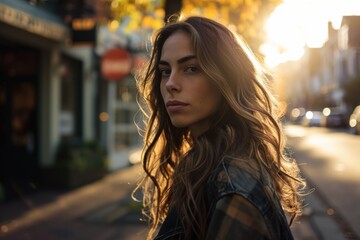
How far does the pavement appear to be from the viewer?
6309mm

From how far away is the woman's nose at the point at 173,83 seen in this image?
1.59 m

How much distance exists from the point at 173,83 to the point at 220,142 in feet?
0.85

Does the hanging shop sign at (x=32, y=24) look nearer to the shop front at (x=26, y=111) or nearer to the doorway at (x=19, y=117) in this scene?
the shop front at (x=26, y=111)

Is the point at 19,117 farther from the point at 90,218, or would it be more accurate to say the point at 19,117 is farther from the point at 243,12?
the point at 243,12

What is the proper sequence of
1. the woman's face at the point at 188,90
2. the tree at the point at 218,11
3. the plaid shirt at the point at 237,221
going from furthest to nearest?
the tree at the point at 218,11
the woman's face at the point at 188,90
the plaid shirt at the point at 237,221

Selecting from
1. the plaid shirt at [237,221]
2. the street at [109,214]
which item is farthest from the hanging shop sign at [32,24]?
the plaid shirt at [237,221]

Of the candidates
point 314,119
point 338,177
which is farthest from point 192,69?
point 314,119

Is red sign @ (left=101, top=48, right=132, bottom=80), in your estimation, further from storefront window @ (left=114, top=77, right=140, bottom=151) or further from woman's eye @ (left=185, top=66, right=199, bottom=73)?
woman's eye @ (left=185, top=66, right=199, bottom=73)

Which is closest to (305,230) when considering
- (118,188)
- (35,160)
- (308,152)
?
(118,188)

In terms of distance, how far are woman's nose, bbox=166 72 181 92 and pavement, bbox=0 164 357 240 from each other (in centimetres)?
343

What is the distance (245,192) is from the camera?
121 centimetres

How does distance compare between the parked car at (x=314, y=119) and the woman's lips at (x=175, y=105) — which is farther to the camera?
the parked car at (x=314, y=119)

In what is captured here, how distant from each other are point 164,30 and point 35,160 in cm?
900

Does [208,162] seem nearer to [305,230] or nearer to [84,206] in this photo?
[305,230]
